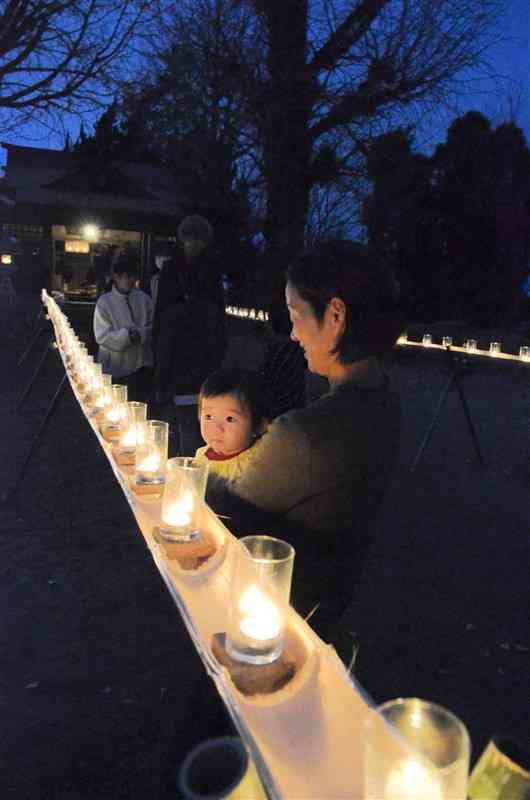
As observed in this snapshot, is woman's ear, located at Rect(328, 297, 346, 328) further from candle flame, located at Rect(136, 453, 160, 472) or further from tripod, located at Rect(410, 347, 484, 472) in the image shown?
tripod, located at Rect(410, 347, 484, 472)

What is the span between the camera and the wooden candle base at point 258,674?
1.16 metres

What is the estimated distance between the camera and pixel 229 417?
7.80 ft

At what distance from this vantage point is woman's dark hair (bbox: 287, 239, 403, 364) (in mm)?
1548

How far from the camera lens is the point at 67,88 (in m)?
8.91

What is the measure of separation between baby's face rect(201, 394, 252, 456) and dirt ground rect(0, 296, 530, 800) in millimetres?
869

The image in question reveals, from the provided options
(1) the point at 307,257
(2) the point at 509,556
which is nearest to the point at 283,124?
(2) the point at 509,556

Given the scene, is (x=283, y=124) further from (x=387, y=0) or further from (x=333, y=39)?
(x=387, y=0)

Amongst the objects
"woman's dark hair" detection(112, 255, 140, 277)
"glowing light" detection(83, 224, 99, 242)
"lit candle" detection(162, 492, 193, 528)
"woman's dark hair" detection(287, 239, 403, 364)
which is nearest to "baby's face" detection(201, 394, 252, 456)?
"lit candle" detection(162, 492, 193, 528)

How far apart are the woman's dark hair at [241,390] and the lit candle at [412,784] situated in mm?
1621

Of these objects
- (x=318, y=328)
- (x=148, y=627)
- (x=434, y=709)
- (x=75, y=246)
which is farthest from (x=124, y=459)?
(x=75, y=246)

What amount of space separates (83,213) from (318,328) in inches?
823

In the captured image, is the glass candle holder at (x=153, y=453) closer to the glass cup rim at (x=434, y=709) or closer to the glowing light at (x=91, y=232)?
Result: the glass cup rim at (x=434, y=709)

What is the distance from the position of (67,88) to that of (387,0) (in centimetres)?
510

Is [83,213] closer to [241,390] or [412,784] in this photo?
[241,390]
